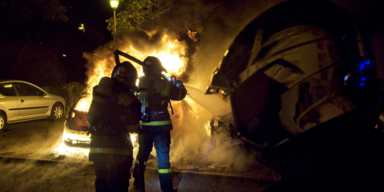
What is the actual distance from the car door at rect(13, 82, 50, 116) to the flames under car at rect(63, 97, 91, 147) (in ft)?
14.9

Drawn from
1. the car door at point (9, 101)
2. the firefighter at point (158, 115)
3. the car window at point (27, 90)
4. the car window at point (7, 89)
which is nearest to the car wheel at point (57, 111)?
the car window at point (27, 90)

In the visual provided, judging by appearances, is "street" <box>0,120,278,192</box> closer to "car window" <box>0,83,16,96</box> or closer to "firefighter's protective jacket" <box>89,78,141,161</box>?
"firefighter's protective jacket" <box>89,78,141,161</box>

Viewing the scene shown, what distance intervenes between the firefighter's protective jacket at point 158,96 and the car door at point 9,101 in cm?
653

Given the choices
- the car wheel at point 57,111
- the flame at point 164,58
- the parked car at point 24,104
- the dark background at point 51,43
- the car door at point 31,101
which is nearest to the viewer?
the flame at point 164,58

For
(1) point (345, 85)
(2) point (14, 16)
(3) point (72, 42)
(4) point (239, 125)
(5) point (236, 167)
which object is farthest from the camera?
(3) point (72, 42)

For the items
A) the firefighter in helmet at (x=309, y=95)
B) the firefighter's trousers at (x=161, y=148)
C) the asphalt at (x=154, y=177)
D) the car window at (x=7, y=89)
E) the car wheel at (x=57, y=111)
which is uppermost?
the car window at (x=7, y=89)

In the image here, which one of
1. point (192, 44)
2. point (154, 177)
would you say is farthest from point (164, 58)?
point (154, 177)

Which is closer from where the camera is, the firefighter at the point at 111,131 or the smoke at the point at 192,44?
the firefighter at the point at 111,131

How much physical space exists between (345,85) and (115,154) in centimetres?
230

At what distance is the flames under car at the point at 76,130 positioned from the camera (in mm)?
5051

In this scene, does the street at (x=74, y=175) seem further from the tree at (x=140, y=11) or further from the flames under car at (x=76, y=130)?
the tree at (x=140, y=11)

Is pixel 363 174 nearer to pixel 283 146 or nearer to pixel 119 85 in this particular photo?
pixel 283 146

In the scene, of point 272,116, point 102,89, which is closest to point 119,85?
point 102,89

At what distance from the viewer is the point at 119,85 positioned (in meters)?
3.00
